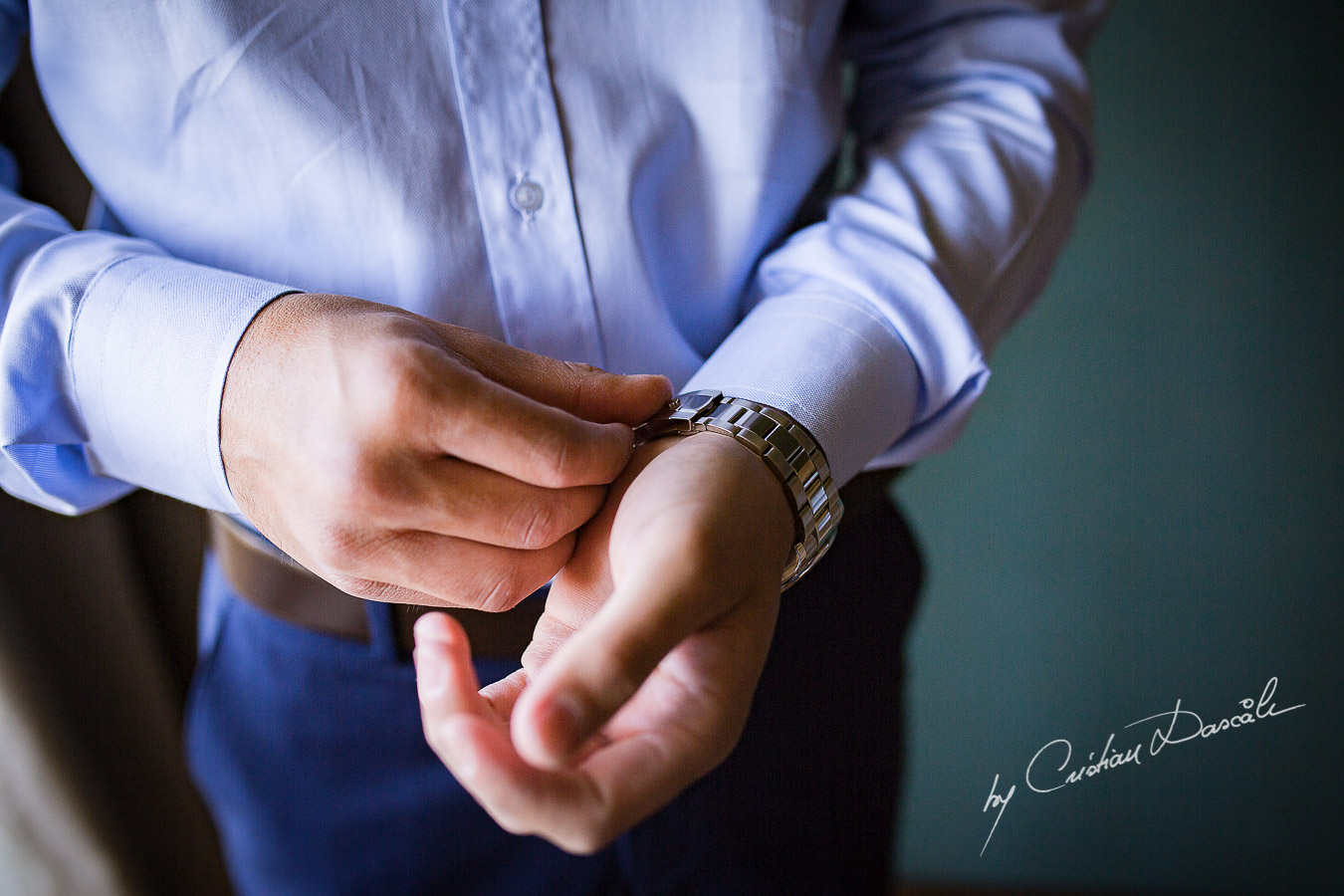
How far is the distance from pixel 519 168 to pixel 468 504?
23 cm

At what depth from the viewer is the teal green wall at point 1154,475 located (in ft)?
2.67

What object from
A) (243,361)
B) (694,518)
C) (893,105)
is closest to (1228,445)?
(893,105)

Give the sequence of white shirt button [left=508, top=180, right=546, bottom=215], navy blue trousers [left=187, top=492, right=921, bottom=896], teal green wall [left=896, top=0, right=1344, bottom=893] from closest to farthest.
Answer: white shirt button [left=508, top=180, right=546, bottom=215] → navy blue trousers [left=187, top=492, right=921, bottom=896] → teal green wall [left=896, top=0, right=1344, bottom=893]

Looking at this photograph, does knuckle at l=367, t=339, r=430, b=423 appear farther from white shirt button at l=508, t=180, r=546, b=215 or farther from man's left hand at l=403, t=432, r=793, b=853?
white shirt button at l=508, t=180, r=546, b=215

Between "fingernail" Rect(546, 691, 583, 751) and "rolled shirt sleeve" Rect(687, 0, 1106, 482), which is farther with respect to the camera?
"rolled shirt sleeve" Rect(687, 0, 1106, 482)

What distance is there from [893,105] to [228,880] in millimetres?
1270

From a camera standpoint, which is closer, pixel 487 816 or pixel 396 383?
pixel 396 383

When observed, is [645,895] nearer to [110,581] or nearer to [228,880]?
[110,581]

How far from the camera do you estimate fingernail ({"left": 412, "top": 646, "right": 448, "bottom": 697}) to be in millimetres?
263

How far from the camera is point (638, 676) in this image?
0.26m
